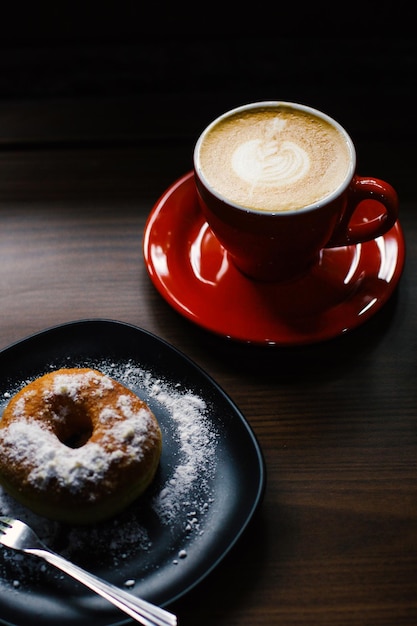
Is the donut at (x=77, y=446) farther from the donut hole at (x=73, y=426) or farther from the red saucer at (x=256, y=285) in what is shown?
the red saucer at (x=256, y=285)

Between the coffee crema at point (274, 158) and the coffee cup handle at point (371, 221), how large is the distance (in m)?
0.04

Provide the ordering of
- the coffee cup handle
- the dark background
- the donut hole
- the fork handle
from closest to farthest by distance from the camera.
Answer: the fork handle → the donut hole → the coffee cup handle → the dark background

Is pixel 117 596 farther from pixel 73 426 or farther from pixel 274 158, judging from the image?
pixel 274 158

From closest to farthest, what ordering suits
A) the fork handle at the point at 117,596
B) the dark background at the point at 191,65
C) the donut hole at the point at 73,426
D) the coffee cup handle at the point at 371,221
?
1. the fork handle at the point at 117,596
2. the donut hole at the point at 73,426
3. the coffee cup handle at the point at 371,221
4. the dark background at the point at 191,65

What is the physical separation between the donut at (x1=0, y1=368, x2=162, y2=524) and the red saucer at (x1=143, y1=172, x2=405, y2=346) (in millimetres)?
207

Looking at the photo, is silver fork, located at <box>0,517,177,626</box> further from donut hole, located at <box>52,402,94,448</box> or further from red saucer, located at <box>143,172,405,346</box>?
red saucer, located at <box>143,172,405,346</box>

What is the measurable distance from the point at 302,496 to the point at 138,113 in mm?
823

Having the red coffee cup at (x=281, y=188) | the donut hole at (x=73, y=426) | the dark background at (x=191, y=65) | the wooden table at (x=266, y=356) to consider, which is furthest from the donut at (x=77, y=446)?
the dark background at (x=191, y=65)

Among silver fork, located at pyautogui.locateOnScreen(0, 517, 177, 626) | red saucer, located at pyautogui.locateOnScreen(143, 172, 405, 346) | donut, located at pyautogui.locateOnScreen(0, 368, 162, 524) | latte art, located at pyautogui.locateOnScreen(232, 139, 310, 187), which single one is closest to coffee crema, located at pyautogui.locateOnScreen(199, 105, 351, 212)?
latte art, located at pyautogui.locateOnScreen(232, 139, 310, 187)

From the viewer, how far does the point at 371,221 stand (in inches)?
41.4

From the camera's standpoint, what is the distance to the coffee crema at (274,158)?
0.99 meters

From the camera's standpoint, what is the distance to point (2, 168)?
129 cm

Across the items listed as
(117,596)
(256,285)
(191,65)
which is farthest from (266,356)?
(191,65)

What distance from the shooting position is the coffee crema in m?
0.99
